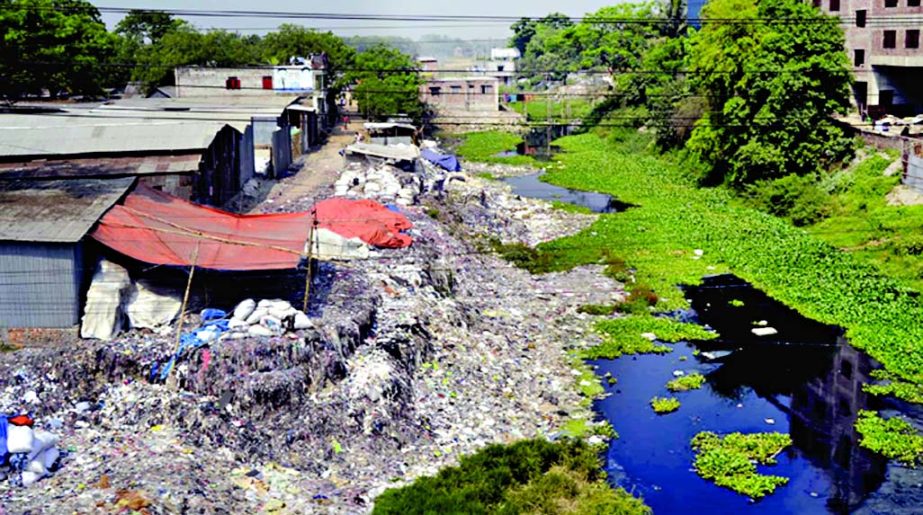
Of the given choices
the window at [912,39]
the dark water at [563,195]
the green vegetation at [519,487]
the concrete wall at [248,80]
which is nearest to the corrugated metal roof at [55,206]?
the green vegetation at [519,487]

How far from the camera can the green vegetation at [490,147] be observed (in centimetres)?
4691

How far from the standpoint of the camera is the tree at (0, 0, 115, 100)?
116 feet

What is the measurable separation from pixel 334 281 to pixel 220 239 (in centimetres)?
254

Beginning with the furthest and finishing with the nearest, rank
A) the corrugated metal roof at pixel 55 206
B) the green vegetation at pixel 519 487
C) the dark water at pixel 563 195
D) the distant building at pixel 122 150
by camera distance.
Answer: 1. the dark water at pixel 563 195
2. the distant building at pixel 122 150
3. the corrugated metal roof at pixel 55 206
4. the green vegetation at pixel 519 487

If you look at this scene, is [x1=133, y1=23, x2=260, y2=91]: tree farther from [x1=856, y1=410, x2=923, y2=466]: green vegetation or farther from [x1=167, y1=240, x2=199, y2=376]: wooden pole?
[x1=856, y1=410, x2=923, y2=466]: green vegetation

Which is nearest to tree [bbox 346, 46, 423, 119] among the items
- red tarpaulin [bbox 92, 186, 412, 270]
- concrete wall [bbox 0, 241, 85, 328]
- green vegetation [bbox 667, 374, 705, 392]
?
red tarpaulin [bbox 92, 186, 412, 270]

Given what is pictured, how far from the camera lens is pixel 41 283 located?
14.7m

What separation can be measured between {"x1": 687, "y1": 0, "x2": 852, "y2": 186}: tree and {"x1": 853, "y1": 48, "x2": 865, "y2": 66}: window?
16.8 feet

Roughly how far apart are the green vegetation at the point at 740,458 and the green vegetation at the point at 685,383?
1991 mm

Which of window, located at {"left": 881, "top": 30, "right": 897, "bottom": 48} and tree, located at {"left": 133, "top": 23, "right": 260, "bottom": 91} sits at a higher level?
tree, located at {"left": 133, "top": 23, "right": 260, "bottom": 91}

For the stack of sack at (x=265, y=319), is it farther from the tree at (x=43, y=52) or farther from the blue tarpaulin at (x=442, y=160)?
the tree at (x=43, y=52)

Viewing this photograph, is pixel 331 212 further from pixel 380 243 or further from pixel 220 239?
pixel 220 239

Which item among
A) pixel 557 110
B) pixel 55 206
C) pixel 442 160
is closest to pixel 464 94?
pixel 557 110

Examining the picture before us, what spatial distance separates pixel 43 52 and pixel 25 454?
2950cm
